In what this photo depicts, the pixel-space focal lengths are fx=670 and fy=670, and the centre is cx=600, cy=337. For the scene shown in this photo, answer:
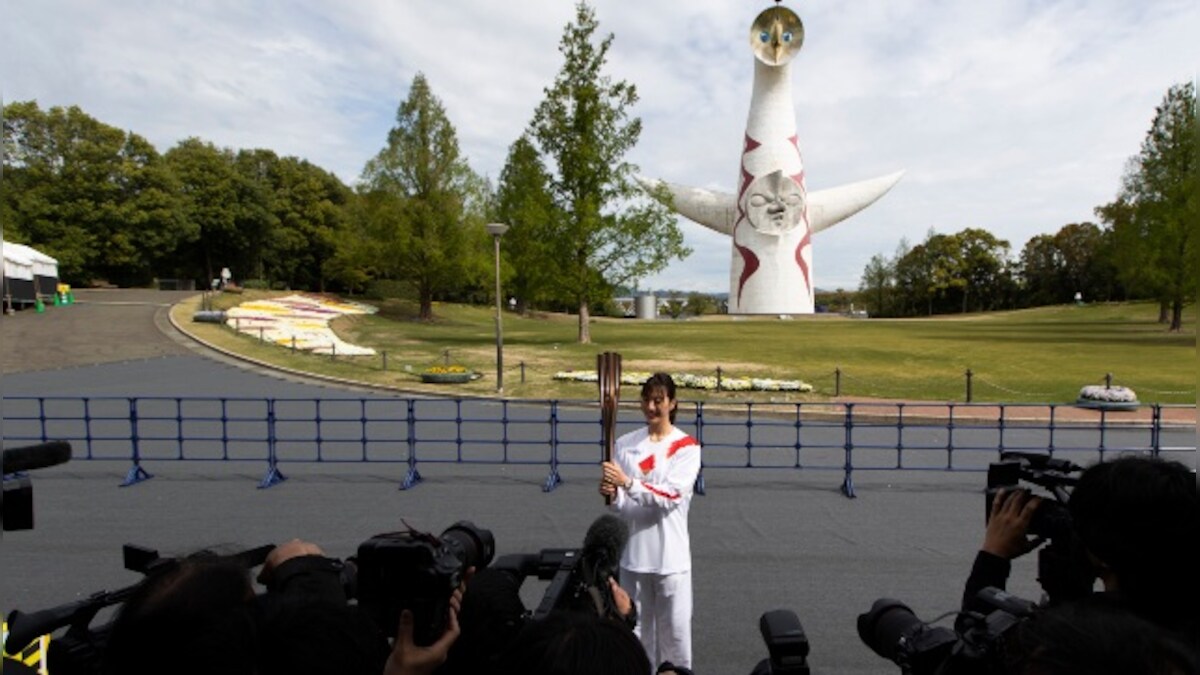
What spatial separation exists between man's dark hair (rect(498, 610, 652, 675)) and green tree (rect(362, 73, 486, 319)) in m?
35.1

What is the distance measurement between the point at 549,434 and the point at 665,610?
8327 millimetres

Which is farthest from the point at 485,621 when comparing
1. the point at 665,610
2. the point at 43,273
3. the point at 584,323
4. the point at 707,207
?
the point at 707,207

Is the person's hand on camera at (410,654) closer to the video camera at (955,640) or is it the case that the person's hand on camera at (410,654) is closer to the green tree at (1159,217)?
the video camera at (955,640)

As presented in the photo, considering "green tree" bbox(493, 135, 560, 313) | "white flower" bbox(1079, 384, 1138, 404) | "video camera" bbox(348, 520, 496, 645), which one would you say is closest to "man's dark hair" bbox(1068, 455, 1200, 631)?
"video camera" bbox(348, 520, 496, 645)

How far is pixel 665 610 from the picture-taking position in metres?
3.58

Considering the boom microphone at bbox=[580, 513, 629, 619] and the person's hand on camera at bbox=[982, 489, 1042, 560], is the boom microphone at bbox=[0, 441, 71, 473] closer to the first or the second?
the boom microphone at bbox=[580, 513, 629, 619]

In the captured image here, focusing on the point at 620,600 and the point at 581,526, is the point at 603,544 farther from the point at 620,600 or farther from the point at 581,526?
the point at 581,526

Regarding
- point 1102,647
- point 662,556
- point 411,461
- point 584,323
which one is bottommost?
point 411,461

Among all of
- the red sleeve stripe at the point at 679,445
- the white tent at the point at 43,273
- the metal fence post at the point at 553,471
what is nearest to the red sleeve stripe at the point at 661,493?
the red sleeve stripe at the point at 679,445

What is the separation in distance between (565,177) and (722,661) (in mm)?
25521

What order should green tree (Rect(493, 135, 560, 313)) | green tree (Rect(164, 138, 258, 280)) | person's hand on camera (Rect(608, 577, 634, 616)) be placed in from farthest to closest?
green tree (Rect(164, 138, 258, 280))
green tree (Rect(493, 135, 560, 313))
person's hand on camera (Rect(608, 577, 634, 616))

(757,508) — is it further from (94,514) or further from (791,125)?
(791,125)

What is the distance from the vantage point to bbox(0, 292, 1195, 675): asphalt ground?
4.96 m

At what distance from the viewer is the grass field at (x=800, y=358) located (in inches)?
664
